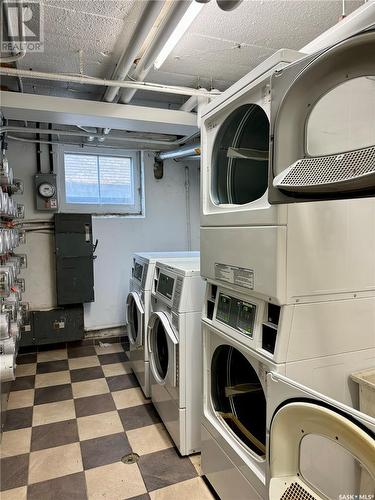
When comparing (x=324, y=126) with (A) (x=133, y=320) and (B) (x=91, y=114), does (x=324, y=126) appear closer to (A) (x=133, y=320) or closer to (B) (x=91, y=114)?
(B) (x=91, y=114)

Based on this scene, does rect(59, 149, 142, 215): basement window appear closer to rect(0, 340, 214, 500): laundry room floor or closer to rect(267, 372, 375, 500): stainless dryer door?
rect(0, 340, 214, 500): laundry room floor

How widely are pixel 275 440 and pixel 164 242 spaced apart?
312 cm

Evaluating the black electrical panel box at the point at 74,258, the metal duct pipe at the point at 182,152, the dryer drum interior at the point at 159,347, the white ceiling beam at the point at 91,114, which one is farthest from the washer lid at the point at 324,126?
the black electrical panel box at the point at 74,258

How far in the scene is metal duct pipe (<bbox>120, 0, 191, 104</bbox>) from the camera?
52.9 inches

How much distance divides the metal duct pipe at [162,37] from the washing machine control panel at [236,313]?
126cm

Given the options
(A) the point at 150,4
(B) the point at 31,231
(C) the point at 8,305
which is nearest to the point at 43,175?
(B) the point at 31,231

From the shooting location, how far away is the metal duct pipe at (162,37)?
134cm

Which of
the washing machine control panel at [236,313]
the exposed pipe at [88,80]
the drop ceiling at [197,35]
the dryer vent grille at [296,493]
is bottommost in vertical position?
the dryer vent grille at [296,493]

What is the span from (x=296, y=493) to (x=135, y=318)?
6.79 feet

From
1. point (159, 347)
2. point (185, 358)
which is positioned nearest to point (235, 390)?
point (185, 358)

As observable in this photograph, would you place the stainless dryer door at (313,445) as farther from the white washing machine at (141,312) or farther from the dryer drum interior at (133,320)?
the dryer drum interior at (133,320)

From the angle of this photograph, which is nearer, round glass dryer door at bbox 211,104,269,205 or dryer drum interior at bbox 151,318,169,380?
round glass dryer door at bbox 211,104,269,205

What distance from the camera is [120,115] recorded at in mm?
2561

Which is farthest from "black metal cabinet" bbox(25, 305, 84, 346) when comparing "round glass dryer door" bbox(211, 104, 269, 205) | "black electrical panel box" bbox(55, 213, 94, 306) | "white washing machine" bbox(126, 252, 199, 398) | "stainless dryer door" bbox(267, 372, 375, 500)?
"stainless dryer door" bbox(267, 372, 375, 500)
